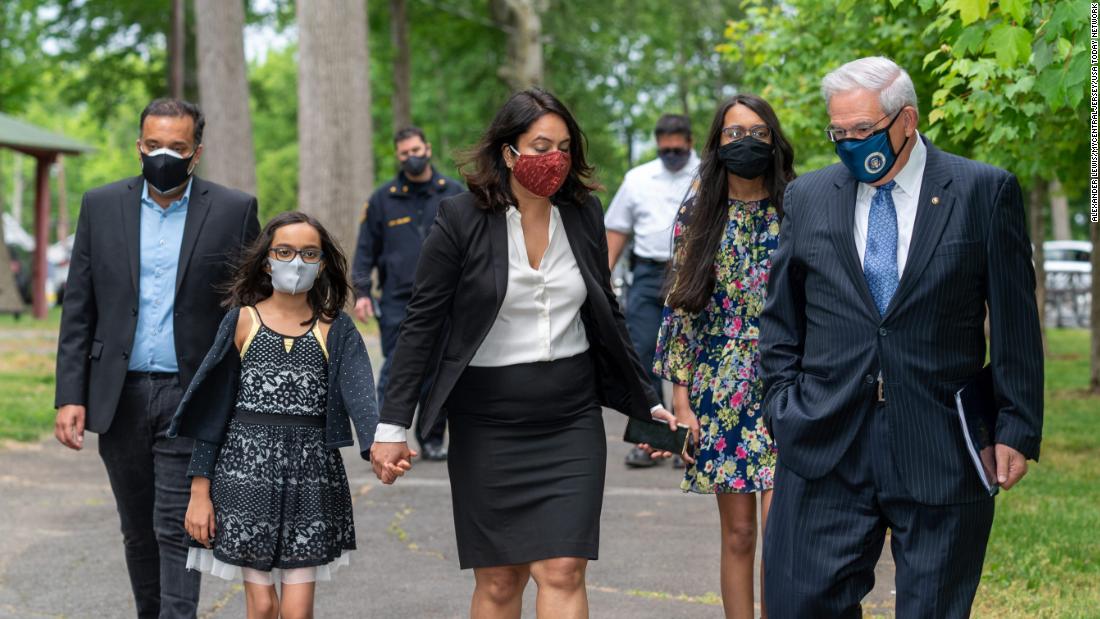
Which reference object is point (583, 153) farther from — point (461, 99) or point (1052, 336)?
point (461, 99)

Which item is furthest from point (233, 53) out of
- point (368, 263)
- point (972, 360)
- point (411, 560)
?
point (972, 360)

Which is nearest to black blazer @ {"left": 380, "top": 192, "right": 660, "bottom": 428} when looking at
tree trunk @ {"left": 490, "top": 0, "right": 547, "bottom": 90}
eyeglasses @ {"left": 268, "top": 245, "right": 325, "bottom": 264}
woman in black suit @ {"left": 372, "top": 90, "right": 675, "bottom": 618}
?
woman in black suit @ {"left": 372, "top": 90, "right": 675, "bottom": 618}

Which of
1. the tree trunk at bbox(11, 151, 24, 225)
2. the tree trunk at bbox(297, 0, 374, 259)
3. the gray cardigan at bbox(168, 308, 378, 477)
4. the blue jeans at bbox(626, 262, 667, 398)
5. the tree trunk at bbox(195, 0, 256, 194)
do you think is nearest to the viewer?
the gray cardigan at bbox(168, 308, 378, 477)

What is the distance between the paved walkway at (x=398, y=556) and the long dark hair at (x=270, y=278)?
1640 millimetres

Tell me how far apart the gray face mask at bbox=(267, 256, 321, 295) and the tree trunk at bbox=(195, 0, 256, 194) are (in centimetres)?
1561

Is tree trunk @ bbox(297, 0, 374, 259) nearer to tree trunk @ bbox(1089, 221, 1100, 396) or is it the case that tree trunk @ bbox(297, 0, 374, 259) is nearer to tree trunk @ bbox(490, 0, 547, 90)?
tree trunk @ bbox(490, 0, 547, 90)

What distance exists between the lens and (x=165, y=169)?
537cm

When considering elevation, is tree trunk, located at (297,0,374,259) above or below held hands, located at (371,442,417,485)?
above

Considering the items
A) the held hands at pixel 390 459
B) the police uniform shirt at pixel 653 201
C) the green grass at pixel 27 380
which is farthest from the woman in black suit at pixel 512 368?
the green grass at pixel 27 380

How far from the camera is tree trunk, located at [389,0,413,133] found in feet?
110

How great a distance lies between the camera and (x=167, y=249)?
545 centimetres

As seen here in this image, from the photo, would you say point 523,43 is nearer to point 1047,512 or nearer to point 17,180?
point 1047,512

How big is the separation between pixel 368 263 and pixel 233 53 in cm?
1105

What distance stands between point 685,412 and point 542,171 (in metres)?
1.23
